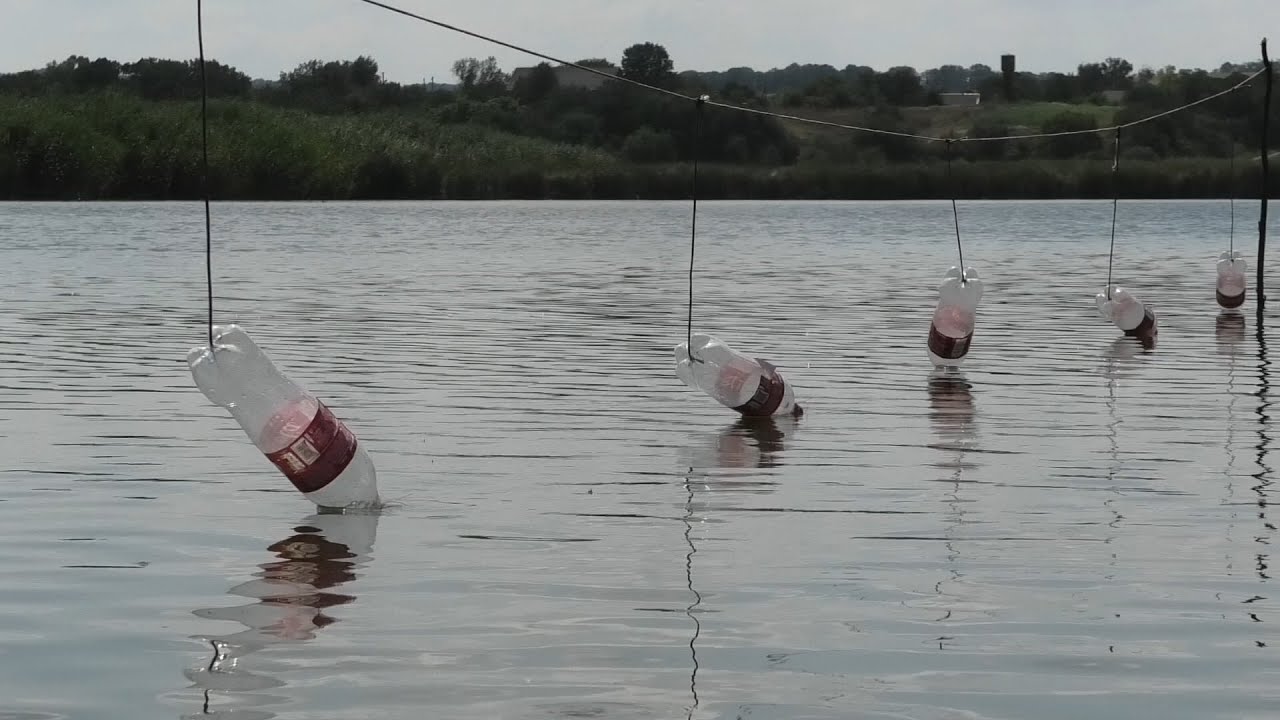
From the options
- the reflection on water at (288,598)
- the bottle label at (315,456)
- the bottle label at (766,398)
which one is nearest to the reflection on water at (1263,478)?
the bottle label at (766,398)

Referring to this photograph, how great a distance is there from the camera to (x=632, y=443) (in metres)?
12.3

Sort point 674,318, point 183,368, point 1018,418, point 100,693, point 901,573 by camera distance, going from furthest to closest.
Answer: point 674,318
point 183,368
point 1018,418
point 901,573
point 100,693

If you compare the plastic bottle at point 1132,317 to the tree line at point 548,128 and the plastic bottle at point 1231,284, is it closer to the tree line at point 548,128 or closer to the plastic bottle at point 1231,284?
the plastic bottle at point 1231,284

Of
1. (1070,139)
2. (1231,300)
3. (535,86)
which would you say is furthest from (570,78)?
(1231,300)

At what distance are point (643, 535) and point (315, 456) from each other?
5.49ft

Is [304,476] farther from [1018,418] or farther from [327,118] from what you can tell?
[327,118]

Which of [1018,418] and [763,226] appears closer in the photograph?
[1018,418]

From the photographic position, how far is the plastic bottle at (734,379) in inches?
538

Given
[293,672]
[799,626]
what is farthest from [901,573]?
[293,672]

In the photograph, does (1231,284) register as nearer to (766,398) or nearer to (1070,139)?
(766,398)

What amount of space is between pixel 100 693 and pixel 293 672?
2.01 ft

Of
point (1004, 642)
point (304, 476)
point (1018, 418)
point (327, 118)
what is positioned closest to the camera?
point (1004, 642)

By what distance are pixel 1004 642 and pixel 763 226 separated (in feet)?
204

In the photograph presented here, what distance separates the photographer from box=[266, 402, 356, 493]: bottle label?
31.2 feet
